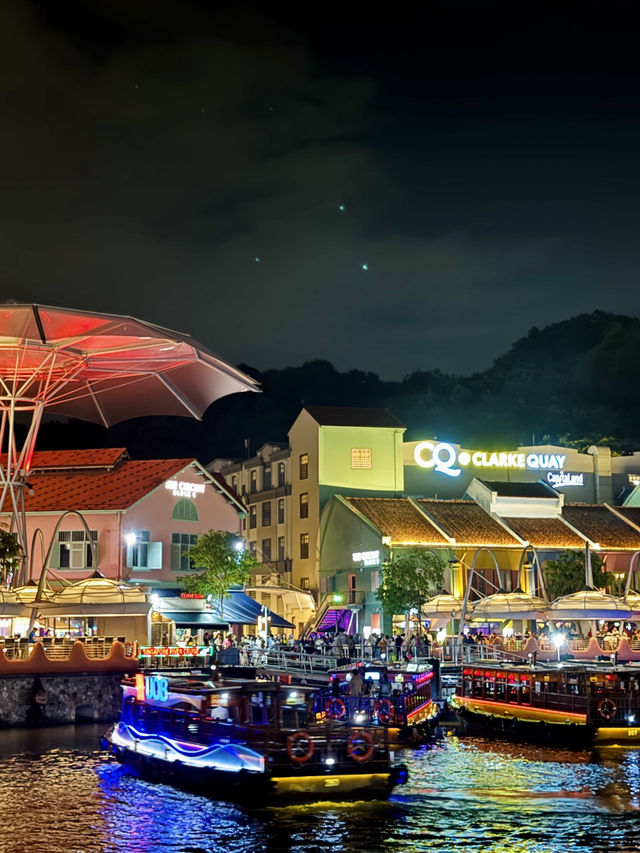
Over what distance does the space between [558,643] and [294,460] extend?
33.1 metres

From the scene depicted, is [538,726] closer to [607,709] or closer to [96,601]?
[607,709]

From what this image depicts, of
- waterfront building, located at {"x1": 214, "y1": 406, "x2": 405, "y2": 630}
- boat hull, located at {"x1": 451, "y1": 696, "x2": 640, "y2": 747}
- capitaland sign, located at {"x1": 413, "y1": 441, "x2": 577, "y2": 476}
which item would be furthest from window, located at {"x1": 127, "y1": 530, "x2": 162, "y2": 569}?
boat hull, located at {"x1": 451, "y1": 696, "x2": 640, "y2": 747}

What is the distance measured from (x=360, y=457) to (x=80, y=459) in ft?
66.3

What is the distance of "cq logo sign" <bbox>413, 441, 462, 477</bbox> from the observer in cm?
8562

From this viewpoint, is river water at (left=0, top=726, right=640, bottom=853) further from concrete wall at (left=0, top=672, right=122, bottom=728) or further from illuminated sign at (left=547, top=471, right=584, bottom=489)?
illuminated sign at (left=547, top=471, right=584, bottom=489)

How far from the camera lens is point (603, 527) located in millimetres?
80875

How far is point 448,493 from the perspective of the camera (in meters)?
85.9

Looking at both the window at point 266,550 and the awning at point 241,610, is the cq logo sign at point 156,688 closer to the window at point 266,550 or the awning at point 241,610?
the awning at point 241,610

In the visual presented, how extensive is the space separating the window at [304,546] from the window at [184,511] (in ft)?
42.8

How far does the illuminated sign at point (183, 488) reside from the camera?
6938cm

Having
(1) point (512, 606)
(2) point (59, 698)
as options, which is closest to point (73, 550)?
(2) point (59, 698)

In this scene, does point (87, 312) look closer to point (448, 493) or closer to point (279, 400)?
point (448, 493)

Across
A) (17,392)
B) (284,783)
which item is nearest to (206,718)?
(284,783)

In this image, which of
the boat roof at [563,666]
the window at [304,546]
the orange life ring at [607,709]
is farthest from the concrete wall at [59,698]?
the window at [304,546]
